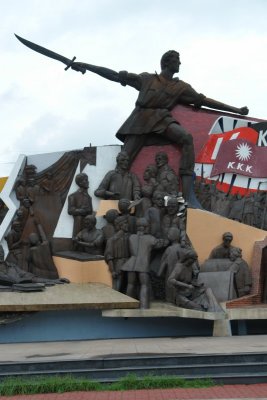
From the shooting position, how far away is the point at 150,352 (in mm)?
8453

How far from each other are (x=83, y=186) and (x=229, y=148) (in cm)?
352

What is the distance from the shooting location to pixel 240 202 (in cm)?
1366

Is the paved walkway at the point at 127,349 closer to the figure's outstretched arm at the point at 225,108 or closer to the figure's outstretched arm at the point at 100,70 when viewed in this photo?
the figure's outstretched arm at the point at 225,108

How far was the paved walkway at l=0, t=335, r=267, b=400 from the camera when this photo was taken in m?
6.18

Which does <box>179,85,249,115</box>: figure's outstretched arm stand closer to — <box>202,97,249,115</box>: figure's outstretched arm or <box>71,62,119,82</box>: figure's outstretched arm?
<box>202,97,249,115</box>: figure's outstretched arm

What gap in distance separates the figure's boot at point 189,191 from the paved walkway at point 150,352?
372cm

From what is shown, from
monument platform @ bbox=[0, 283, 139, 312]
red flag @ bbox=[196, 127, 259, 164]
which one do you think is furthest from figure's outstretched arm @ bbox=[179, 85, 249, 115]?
monument platform @ bbox=[0, 283, 139, 312]

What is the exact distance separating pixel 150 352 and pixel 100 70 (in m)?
8.36

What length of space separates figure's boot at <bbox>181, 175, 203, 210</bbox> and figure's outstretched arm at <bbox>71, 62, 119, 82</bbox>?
310 cm

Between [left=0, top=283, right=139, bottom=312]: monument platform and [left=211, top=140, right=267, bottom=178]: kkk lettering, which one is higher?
[left=211, top=140, right=267, bottom=178]: kkk lettering

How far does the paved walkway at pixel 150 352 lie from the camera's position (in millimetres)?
6180

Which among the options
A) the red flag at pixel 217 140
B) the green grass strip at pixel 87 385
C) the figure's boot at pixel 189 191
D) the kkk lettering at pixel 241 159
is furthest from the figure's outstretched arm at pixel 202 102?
the green grass strip at pixel 87 385

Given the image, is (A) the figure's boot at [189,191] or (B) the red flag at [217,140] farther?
(B) the red flag at [217,140]

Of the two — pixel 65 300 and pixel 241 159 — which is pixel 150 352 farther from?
pixel 241 159
